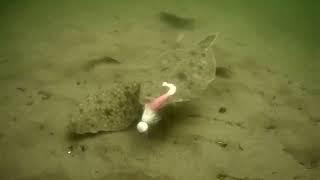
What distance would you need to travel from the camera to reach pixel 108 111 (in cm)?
413

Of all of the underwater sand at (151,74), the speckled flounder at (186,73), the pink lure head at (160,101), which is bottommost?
the underwater sand at (151,74)

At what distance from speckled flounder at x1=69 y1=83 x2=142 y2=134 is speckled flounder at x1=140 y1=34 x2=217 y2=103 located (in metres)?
0.33

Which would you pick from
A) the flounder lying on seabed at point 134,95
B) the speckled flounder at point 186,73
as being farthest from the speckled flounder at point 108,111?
the speckled flounder at point 186,73

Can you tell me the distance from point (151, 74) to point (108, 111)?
1.11m

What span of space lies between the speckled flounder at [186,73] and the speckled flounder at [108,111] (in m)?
0.33

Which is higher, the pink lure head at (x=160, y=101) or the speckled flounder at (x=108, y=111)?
the pink lure head at (x=160, y=101)

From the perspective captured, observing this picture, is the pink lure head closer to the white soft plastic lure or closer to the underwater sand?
the white soft plastic lure

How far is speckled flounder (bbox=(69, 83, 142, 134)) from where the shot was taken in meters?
4.06

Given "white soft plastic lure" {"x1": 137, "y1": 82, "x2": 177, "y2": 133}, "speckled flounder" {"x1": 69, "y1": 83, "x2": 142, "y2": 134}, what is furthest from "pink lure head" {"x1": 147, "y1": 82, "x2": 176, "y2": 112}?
"speckled flounder" {"x1": 69, "y1": 83, "x2": 142, "y2": 134}

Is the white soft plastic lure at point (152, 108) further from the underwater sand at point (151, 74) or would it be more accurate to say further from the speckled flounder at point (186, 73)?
the underwater sand at point (151, 74)

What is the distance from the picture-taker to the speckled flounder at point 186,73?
397cm

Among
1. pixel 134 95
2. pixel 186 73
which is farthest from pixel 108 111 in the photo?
pixel 186 73

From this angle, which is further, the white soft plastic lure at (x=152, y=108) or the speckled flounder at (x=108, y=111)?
the speckled flounder at (x=108, y=111)

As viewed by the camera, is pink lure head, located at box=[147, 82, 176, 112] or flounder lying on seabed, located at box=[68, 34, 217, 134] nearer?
pink lure head, located at box=[147, 82, 176, 112]
